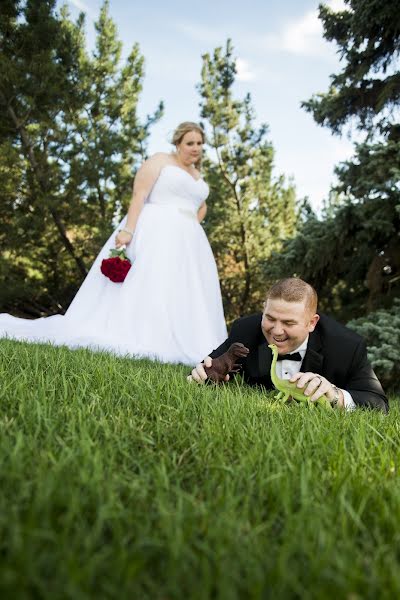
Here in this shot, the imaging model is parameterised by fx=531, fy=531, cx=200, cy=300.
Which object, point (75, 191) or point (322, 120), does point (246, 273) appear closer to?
point (75, 191)

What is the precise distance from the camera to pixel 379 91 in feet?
22.2

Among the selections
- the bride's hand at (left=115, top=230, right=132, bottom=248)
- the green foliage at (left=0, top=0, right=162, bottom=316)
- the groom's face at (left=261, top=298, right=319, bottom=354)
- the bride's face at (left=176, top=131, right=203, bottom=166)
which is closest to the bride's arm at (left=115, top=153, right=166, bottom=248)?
the bride's hand at (left=115, top=230, right=132, bottom=248)

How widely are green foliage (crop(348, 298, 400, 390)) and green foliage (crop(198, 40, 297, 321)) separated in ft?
28.1

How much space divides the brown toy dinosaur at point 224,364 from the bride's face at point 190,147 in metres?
3.92

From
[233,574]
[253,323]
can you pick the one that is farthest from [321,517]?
[253,323]

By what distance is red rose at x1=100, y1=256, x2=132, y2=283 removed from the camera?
19.2ft

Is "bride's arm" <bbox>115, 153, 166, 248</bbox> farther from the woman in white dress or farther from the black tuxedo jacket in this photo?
the black tuxedo jacket

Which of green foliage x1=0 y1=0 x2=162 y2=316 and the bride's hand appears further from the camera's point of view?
green foliage x1=0 y1=0 x2=162 y2=316

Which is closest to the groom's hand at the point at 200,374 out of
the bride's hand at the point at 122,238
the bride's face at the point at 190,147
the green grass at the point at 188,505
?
the green grass at the point at 188,505

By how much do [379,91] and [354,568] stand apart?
6.89 metres

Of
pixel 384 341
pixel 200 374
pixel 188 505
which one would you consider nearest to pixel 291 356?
pixel 200 374

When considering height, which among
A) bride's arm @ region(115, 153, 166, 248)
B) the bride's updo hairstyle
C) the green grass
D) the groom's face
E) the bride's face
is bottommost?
the green grass

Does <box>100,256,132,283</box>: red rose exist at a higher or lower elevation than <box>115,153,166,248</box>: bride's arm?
lower

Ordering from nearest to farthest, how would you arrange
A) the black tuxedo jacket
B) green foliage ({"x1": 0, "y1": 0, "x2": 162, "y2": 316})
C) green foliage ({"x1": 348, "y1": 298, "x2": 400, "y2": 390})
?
the black tuxedo jacket, green foliage ({"x1": 348, "y1": 298, "x2": 400, "y2": 390}), green foliage ({"x1": 0, "y1": 0, "x2": 162, "y2": 316})
